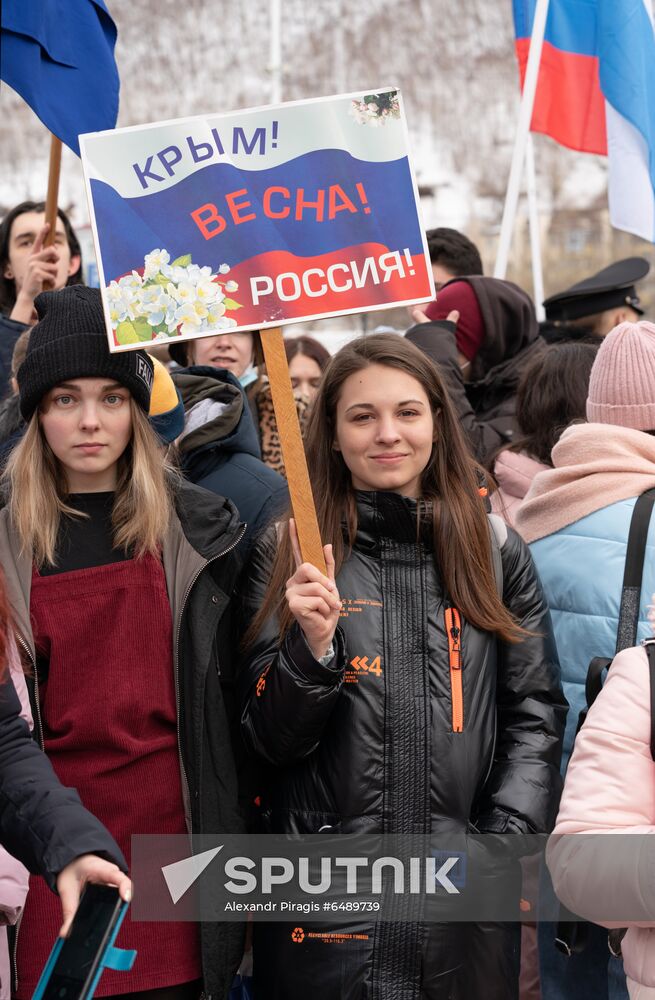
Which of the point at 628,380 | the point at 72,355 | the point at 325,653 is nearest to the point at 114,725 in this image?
the point at 325,653

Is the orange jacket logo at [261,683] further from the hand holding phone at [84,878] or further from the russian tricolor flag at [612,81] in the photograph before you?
the russian tricolor flag at [612,81]

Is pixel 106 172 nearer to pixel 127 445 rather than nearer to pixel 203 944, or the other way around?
pixel 127 445

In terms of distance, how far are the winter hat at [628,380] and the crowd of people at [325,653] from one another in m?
0.12

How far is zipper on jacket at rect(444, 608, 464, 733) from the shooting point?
2785 millimetres

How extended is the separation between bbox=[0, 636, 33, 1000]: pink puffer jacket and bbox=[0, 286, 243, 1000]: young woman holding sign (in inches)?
4.8

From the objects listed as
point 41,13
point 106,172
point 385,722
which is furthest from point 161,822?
point 41,13

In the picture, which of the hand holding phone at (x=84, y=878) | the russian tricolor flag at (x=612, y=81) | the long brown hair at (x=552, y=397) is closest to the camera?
the hand holding phone at (x=84, y=878)

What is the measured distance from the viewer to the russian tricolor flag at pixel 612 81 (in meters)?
6.08

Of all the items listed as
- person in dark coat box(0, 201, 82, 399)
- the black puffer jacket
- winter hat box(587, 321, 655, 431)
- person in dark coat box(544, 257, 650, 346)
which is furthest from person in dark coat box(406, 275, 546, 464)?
the black puffer jacket

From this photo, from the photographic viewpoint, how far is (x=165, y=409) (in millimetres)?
3320

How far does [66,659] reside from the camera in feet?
8.92

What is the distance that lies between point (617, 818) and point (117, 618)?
1.17 m

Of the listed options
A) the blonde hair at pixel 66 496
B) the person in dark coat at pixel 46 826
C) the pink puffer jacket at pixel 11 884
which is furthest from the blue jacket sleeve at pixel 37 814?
the blonde hair at pixel 66 496

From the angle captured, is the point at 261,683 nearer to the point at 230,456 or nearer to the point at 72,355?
the point at 72,355
